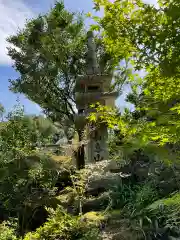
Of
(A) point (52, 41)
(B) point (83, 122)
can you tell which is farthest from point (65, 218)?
(A) point (52, 41)

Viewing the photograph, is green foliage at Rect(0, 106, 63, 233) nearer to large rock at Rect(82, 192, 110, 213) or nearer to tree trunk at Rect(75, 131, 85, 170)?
large rock at Rect(82, 192, 110, 213)

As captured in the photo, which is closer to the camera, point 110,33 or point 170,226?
point 110,33

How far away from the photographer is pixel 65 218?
19.6 ft

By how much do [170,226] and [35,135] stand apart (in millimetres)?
4166

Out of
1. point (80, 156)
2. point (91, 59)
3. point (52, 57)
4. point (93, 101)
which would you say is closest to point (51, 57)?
point (52, 57)

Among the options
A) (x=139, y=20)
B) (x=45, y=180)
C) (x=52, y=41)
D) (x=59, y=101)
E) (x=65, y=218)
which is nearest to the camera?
(x=139, y=20)

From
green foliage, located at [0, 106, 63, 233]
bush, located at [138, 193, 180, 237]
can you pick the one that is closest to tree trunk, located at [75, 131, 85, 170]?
green foliage, located at [0, 106, 63, 233]

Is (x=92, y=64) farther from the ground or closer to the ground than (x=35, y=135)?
farther from the ground

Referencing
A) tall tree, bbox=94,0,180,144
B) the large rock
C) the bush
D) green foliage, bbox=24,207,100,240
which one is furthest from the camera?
the large rock

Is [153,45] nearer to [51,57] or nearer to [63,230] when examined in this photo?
[63,230]

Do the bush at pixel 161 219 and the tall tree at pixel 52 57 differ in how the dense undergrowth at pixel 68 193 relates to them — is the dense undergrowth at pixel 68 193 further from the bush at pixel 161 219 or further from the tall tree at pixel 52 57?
the tall tree at pixel 52 57

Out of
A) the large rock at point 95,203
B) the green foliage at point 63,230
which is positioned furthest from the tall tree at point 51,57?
the green foliage at point 63,230

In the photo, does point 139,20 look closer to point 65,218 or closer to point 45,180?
point 65,218

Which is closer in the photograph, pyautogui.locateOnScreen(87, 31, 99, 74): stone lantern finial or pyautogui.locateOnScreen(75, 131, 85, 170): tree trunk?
pyautogui.locateOnScreen(75, 131, 85, 170): tree trunk
